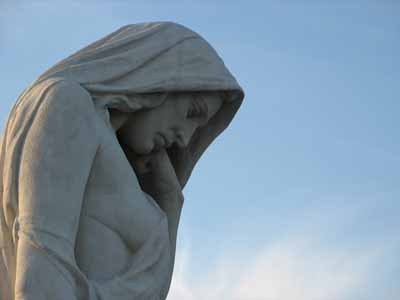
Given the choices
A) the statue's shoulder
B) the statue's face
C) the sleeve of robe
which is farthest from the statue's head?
the sleeve of robe

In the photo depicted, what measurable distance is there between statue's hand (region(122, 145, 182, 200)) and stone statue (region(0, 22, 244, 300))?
0.01 m

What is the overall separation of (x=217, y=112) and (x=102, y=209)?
177 centimetres

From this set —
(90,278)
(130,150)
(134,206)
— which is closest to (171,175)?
(130,150)

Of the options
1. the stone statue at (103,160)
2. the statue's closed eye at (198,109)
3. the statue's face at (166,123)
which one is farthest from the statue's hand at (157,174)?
the statue's closed eye at (198,109)

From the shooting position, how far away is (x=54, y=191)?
6.83 m

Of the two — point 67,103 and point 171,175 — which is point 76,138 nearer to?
point 67,103

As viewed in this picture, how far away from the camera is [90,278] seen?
6984 millimetres

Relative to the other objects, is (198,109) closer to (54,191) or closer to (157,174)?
(157,174)

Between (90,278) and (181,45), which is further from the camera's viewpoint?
(181,45)

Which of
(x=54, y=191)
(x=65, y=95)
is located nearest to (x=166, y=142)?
(x=65, y=95)

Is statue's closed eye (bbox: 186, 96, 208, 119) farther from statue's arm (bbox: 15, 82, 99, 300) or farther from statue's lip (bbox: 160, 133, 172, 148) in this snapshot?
statue's arm (bbox: 15, 82, 99, 300)

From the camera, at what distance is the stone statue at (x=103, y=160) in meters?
6.75

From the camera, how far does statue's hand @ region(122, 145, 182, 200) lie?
8.21 metres

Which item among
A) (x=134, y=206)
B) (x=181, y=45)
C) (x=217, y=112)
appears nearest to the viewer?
(x=134, y=206)
